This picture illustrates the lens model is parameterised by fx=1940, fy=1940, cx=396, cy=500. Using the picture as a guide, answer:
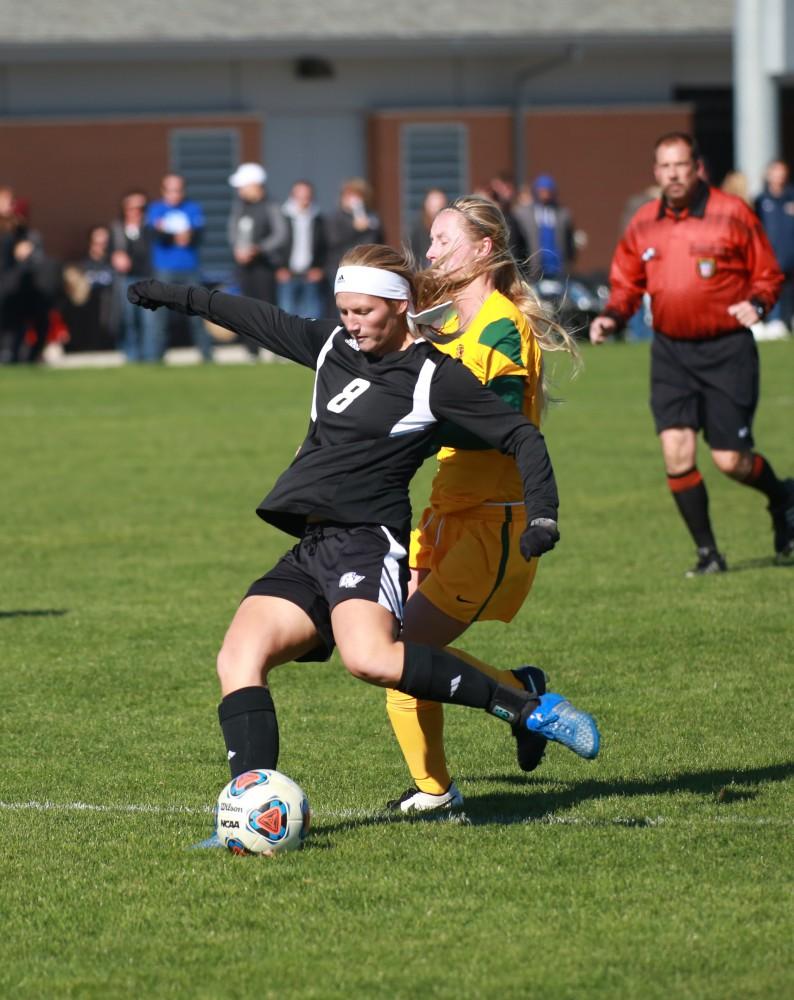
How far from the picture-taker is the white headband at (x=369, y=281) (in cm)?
545

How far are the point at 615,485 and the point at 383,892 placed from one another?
29.6 ft

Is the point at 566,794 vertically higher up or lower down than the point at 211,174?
lower down

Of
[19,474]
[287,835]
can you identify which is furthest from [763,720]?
[19,474]

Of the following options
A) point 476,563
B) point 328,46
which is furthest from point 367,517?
point 328,46

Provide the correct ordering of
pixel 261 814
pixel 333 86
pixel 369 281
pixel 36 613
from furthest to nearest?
1. pixel 333 86
2. pixel 36 613
3. pixel 369 281
4. pixel 261 814

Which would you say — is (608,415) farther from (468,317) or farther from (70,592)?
(468,317)

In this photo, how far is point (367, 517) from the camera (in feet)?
17.9

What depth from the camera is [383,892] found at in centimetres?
493

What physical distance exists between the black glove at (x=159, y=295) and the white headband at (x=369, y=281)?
66 centimetres

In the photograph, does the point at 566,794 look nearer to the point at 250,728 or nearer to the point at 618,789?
the point at 618,789

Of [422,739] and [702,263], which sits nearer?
[422,739]

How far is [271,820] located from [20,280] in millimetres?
20495

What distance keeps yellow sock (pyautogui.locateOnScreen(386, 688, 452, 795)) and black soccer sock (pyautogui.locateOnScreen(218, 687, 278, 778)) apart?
59 cm

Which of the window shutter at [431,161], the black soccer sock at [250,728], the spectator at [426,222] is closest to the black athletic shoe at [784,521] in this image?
the black soccer sock at [250,728]
